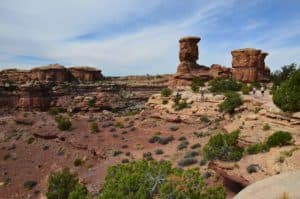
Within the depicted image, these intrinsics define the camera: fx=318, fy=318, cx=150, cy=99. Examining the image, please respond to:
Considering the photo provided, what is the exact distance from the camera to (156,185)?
10438 mm

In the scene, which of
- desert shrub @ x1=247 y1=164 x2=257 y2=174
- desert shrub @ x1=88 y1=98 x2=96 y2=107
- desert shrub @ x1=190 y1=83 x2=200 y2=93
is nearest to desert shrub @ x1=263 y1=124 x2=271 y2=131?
desert shrub @ x1=247 y1=164 x2=257 y2=174

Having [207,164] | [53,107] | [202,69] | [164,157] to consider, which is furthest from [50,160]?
[53,107]

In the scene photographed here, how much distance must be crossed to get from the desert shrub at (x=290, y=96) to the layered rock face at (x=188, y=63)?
20.5 m

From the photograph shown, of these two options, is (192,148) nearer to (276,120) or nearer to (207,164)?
(207,164)

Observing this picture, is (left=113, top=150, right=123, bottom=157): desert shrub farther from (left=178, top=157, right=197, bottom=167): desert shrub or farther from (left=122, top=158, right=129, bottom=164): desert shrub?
(left=178, top=157, right=197, bottom=167): desert shrub

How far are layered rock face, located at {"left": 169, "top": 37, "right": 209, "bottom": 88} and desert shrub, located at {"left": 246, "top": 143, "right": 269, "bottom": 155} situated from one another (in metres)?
22.5

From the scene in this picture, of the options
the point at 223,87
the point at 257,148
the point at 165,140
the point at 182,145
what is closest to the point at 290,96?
the point at 257,148

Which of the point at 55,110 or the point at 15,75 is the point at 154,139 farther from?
the point at 15,75

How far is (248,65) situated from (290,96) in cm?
2264

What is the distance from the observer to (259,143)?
17.0 metres

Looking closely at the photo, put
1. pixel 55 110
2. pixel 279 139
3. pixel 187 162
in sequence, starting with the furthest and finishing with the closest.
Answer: pixel 55 110 → pixel 187 162 → pixel 279 139

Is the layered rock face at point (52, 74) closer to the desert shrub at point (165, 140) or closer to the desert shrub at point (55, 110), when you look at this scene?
the desert shrub at point (55, 110)

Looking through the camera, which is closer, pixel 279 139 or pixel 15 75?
pixel 279 139

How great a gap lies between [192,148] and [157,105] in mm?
11901
